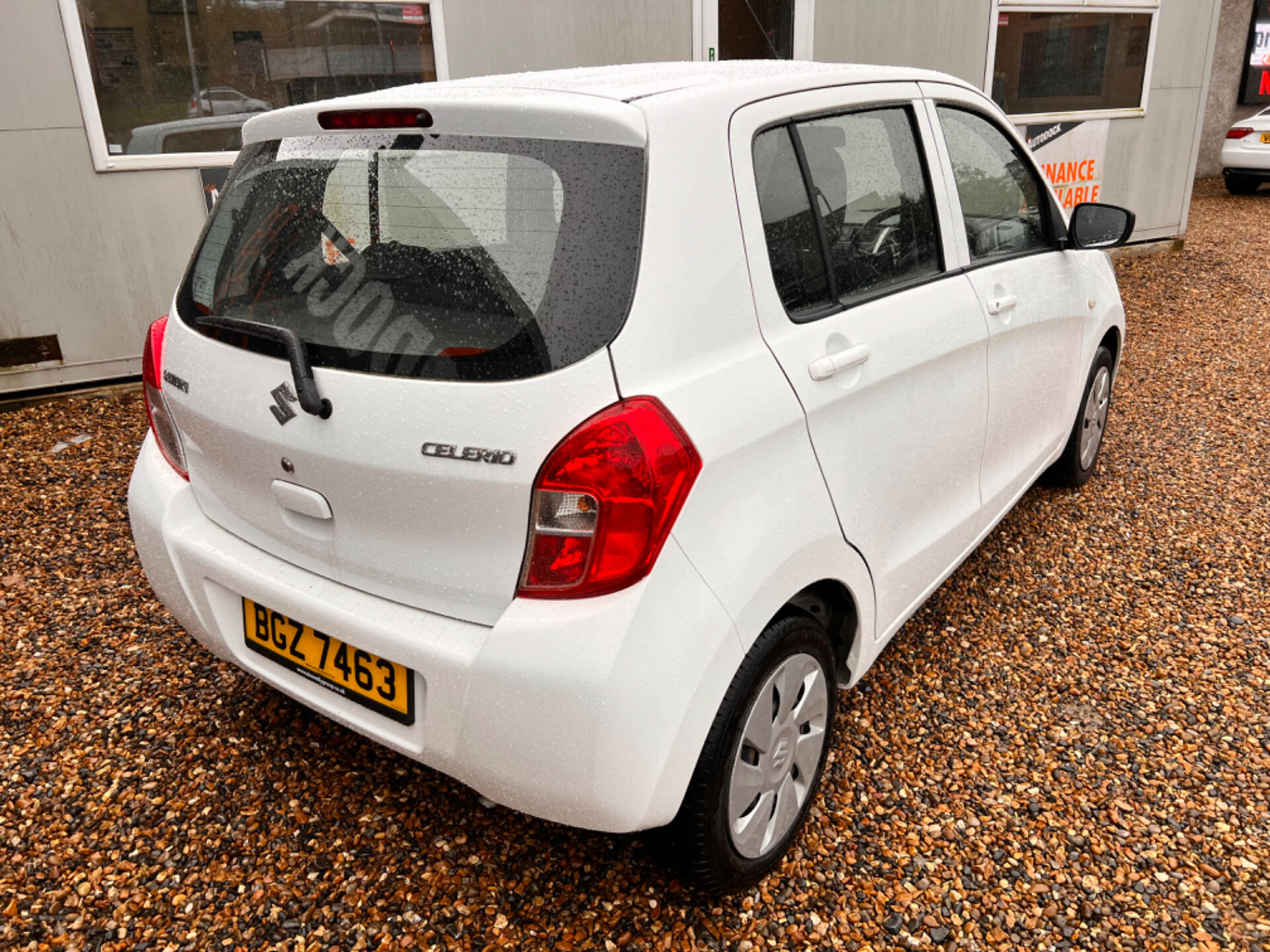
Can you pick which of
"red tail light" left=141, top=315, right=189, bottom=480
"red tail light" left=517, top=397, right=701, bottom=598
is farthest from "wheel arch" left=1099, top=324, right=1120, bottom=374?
"red tail light" left=141, top=315, right=189, bottom=480

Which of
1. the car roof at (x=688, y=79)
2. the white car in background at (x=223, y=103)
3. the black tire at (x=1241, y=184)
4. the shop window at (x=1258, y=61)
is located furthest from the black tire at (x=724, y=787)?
the shop window at (x=1258, y=61)

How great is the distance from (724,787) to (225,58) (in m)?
5.30

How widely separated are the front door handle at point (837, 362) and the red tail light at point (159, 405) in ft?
4.96

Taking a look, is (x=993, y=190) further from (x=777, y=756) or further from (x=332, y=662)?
(x=332, y=662)

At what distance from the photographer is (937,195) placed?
8.68 feet

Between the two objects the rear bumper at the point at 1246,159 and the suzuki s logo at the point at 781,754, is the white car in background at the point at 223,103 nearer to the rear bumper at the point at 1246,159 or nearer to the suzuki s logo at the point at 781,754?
the suzuki s logo at the point at 781,754

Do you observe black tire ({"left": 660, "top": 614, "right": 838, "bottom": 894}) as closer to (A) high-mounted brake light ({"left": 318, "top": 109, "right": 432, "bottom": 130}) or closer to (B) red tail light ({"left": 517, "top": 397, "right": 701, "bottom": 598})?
(B) red tail light ({"left": 517, "top": 397, "right": 701, "bottom": 598})

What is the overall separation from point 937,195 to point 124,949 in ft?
8.98

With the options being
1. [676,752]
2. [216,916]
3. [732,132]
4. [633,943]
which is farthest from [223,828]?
[732,132]

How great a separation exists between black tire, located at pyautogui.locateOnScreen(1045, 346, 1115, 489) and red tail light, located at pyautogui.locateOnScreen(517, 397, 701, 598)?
2.79 m

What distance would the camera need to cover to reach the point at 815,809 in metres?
2.39

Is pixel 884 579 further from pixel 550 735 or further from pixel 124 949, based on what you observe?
pixel 124 949

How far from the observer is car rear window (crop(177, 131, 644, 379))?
1681mm

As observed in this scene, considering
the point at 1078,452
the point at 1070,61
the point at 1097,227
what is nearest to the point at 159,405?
the point at 1097,227
